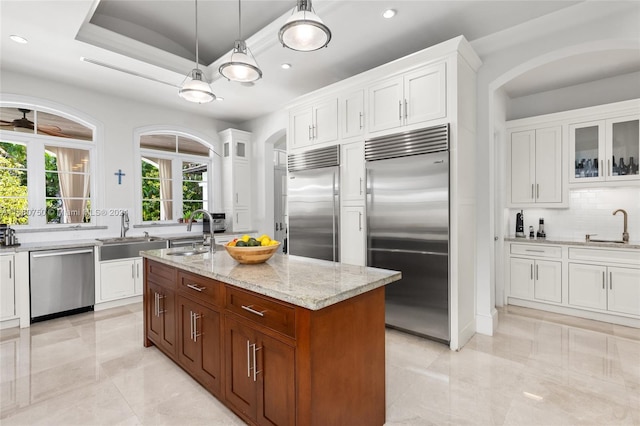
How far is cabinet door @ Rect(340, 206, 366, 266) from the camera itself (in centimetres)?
362

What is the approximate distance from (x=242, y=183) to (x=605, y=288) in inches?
219

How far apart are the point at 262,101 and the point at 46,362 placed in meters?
4.22

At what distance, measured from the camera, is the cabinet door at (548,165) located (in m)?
4.10

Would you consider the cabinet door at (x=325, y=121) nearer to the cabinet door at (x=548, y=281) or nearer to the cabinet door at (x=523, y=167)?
the cabinet door at (x=523, y=167)

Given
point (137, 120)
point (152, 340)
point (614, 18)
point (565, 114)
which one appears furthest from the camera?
point (137, 120)

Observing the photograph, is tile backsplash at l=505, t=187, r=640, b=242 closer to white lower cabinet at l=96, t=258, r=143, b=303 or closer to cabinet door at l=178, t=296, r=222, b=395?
cabinet door at l=178, t=296, r=222, b=395

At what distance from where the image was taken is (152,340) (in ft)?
9.75

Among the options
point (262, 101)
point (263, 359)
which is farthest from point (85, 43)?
point (263, 359)

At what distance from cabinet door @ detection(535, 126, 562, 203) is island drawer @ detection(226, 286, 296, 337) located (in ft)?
13.7

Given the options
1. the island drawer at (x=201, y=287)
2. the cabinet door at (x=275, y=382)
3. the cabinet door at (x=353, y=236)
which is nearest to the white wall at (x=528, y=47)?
the cabinet door at (x=353, y=236)

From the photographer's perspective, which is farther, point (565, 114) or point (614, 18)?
point (565, 114)

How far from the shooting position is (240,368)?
1.88 metres

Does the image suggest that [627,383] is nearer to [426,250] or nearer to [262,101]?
[426,250]

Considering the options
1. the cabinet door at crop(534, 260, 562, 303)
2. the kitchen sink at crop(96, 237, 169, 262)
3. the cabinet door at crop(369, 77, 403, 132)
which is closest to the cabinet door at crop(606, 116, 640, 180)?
the cabinet door at crop(534, 260, 562, 303)
